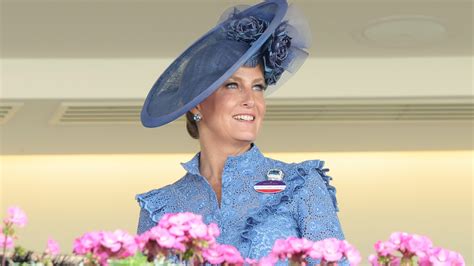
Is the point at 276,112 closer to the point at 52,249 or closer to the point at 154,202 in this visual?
the point at 154,202

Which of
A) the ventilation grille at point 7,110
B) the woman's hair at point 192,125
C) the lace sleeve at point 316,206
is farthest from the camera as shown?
the ventilation grille at point 7,110

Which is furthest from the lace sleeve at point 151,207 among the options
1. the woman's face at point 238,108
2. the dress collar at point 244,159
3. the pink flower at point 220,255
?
the pink flower at point 220,255

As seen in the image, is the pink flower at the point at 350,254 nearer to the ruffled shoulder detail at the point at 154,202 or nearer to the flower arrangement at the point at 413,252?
the flower arrangement at the point at 413,252

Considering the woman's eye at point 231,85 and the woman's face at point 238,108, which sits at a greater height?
the woman's eye at point 231,85

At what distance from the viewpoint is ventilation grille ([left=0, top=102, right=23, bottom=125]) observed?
5.54 meters

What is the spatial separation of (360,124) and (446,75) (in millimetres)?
753

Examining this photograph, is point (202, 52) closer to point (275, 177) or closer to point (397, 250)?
point (275, 177)

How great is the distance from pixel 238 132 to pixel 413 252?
1205 mm

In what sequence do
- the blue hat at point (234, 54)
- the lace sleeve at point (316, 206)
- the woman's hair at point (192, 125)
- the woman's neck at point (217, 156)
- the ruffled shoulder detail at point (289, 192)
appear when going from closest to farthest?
the lace sleeve at point (316, 206)
the ruffled shoulder detail at point (289, 192)
the blue hat at point (234, 54)
the woman's neck at point (217, 156)
the woman's hair at point (192, 125)

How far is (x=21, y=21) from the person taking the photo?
461 centimetres

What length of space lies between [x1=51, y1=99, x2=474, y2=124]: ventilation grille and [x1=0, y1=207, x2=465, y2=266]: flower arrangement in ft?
13.0

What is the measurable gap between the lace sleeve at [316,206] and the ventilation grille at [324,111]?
2963 mm

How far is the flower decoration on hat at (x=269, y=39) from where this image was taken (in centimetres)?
277

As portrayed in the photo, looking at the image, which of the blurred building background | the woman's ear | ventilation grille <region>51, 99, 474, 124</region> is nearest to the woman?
the woman's ear
